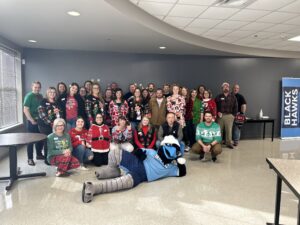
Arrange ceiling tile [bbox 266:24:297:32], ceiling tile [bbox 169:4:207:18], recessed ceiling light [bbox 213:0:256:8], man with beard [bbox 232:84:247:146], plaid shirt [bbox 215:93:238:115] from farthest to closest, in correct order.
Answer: man with beard [bbox 232:84:247:146]
plaid shirt [bbox 215:93:238:115]
ceiling tile [bbox 266:24:297:32]
ceiling tile [bbox 169:4:207:18]
recessed ceiling light [bbox 213:0:256:8]

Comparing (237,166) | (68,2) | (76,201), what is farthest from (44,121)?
(237,166)

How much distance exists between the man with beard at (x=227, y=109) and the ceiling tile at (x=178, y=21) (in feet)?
6.63

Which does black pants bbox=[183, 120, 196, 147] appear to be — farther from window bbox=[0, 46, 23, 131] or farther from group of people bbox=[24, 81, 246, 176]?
window bbox=[0, 46, 23, 131]

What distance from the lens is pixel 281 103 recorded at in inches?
259

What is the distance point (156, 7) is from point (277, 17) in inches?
76.3

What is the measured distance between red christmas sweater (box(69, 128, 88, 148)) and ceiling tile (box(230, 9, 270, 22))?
308 cm

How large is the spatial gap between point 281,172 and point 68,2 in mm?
2666

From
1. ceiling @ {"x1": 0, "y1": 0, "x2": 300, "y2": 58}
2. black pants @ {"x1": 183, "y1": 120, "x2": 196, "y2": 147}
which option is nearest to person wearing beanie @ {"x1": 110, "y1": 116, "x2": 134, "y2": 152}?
ceiling @ {"x1": 0, "y1": 0, "x2": 300, "y2": 58}

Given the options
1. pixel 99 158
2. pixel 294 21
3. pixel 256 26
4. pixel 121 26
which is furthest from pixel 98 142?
pixel 294 21

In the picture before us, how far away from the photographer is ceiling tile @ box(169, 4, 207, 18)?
3.21 meters

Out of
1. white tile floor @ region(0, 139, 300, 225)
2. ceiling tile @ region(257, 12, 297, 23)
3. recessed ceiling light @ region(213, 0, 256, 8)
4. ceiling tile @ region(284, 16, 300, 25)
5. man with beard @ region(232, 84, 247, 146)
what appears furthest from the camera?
man with beard @ region(232, 84, 247, 146)

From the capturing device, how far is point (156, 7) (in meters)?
3.23

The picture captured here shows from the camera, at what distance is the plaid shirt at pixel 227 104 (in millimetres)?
5363

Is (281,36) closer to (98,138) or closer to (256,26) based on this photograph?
(256,26)
